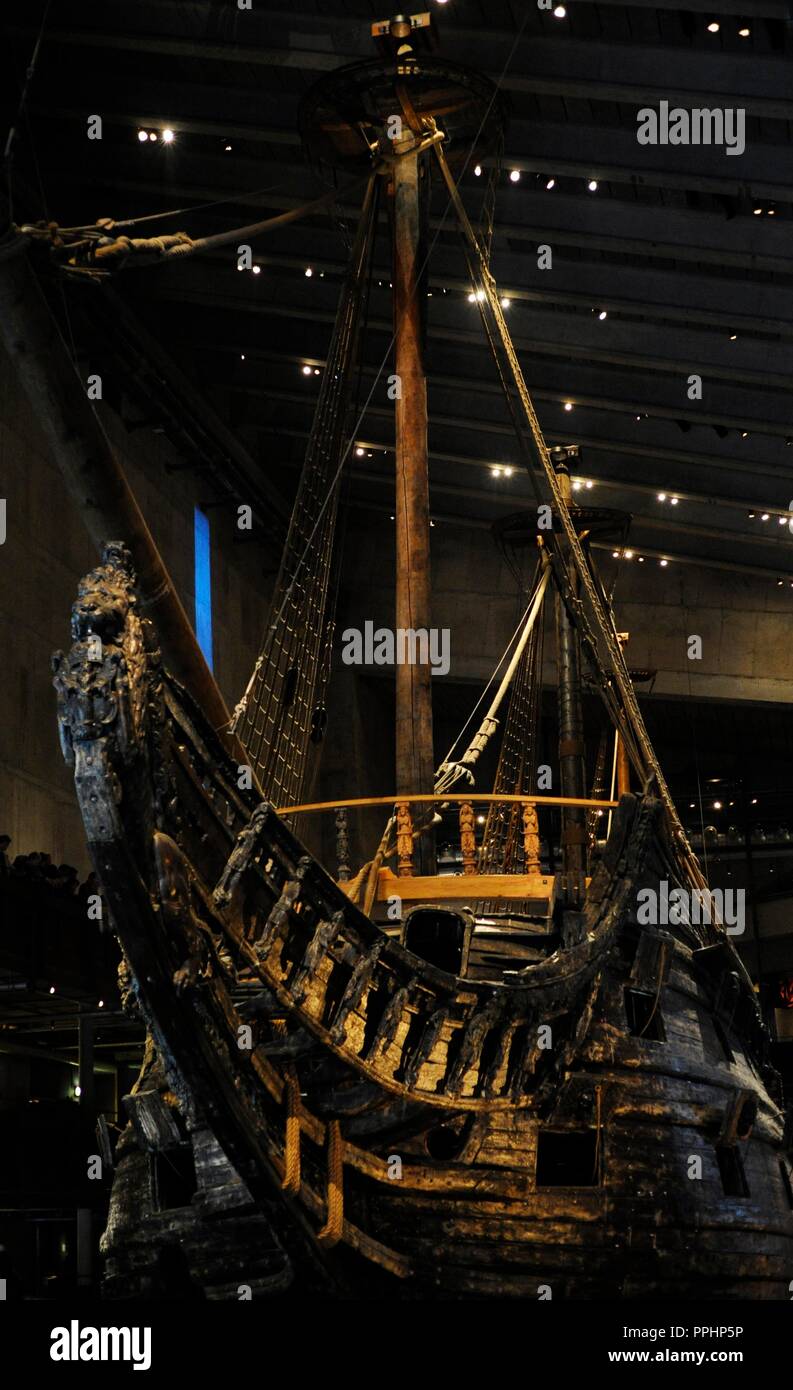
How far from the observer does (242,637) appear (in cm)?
2341

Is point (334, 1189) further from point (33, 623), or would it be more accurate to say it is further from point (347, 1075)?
point (33, 623)

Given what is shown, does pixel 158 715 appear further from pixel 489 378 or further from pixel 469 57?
pixel 489 378

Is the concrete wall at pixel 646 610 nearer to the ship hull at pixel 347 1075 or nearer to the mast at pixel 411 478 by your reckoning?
the mast at pixel 411 478

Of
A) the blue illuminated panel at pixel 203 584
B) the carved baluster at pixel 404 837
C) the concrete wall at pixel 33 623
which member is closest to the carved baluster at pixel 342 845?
the carved baluster at pixel 404 837

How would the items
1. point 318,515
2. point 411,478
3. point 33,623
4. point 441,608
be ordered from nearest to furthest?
1. point 411,478
2. point 318,515
3. point 33,623
4. point 441,608

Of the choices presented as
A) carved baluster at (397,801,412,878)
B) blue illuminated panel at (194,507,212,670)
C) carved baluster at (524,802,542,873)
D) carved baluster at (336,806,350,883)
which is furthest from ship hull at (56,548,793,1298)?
blue illuminated panel at (194,507,212,670)

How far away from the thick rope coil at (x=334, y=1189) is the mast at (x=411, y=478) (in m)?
3.78

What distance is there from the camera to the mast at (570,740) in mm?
13805

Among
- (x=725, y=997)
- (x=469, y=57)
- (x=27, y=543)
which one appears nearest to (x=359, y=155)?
(x=469, y=57)

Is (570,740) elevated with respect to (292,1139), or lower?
elevated

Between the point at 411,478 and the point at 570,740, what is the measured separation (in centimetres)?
598

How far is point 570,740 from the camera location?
53.8 ft

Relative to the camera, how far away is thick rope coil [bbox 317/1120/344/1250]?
6262 millimetres

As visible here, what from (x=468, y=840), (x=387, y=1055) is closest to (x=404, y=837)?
(x=468, y=840)
